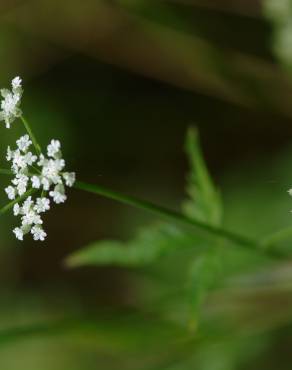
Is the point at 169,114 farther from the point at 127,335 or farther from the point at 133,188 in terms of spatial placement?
the point at 127,335

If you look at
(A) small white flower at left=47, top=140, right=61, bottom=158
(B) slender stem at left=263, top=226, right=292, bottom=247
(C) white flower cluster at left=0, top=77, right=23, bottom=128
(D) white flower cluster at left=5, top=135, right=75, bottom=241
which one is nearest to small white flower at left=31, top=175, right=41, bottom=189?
(D) white flower cluster at left=5, top=135, right=75, bottom=241

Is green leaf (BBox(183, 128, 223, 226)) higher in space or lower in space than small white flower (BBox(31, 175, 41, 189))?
higher

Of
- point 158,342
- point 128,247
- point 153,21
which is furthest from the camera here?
point 153,21

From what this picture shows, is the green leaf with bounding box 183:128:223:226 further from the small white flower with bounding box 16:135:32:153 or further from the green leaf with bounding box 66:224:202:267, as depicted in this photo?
the small white flower with bounding box 16:135:32:153

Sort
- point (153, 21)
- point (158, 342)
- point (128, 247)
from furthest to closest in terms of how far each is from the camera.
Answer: point (153, 21) < point (158, 342) < point (128, 247)

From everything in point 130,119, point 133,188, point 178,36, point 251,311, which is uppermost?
point 178,36

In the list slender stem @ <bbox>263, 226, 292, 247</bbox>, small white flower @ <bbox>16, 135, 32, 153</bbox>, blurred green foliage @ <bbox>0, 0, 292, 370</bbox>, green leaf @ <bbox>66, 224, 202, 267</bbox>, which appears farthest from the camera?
blurred green foliage @ <bbox>0, 0, 292, 370</bbox>

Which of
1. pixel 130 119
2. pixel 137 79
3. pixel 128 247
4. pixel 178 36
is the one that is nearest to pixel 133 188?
pixel 130 119

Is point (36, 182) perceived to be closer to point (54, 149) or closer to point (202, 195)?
point (54, 149)
